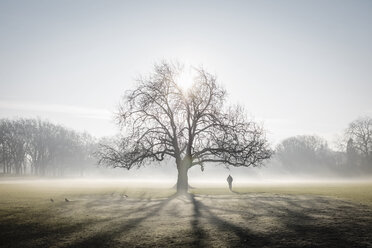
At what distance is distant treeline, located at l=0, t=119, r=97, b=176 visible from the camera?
85000 mm

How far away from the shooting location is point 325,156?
115 m

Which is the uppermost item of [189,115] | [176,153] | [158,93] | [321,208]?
[158,93]

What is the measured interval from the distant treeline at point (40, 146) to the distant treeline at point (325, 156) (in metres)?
73.1

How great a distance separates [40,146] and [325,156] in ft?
339

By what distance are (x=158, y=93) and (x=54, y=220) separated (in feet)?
60.5

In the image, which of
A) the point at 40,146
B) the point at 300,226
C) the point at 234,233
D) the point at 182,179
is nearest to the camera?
the point at 234,233

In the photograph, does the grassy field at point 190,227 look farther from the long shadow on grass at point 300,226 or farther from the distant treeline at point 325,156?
the distant treeline at point 325,156

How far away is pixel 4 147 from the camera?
82750mm

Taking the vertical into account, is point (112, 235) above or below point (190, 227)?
above

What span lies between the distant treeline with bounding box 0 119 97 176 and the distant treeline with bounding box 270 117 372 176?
240 feet

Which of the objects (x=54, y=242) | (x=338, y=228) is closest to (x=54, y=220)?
(x=54, y=242)

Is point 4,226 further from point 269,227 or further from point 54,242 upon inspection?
point 269,227

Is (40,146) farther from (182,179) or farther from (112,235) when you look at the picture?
(112,235)

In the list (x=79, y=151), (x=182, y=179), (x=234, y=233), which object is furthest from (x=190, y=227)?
(x=79, y=151)
